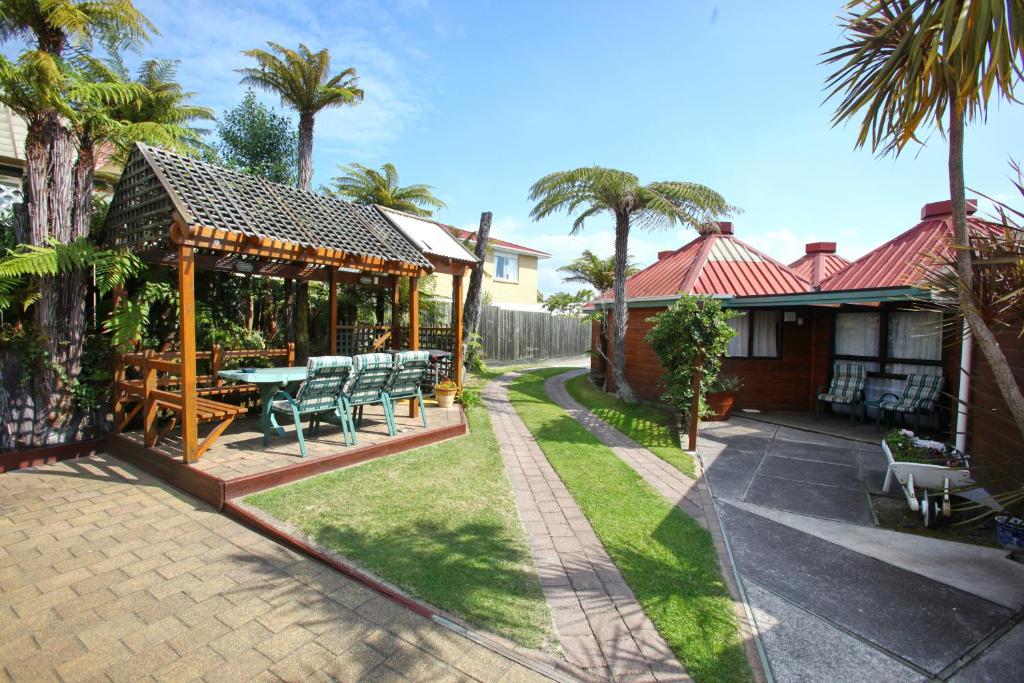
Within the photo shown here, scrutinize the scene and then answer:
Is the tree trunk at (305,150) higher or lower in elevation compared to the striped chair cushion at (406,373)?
higher

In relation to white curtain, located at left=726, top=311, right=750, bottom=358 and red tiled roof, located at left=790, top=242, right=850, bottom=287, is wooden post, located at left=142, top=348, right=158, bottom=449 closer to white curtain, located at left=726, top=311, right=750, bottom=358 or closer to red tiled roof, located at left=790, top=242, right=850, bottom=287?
white curtain, located at left=726, top=311, right=750, bottom=358

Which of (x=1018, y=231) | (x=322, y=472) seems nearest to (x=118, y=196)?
(x=322, y=472)

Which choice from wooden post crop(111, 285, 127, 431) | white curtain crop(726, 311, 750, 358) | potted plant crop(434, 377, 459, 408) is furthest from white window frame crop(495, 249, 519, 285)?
wooden post crop(111, 285, 127, 431)

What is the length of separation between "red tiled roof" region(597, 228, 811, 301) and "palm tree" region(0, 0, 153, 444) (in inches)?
431

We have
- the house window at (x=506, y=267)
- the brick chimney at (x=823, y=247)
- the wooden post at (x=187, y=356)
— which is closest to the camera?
the wooden post at (x=187, y=356)

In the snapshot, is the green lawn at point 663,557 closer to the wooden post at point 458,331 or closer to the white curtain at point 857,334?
the wooden post at point 458,331

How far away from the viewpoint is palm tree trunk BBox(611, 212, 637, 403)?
11875mm

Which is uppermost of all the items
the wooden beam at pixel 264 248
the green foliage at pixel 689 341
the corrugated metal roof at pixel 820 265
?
the corrugated metal roof at pixel 820 265

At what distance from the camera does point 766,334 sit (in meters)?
11.6

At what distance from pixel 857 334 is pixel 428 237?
30.9ft

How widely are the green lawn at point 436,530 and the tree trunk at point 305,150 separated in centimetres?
906

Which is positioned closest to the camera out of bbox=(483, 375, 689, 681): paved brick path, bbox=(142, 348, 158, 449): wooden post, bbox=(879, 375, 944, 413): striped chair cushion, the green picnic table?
bbox=(483, 375, 689, 681): paved brick path

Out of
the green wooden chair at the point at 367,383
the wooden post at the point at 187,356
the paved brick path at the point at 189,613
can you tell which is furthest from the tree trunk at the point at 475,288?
the paved brick path at the point at 189,613

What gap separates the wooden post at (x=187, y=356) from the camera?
5.34 meters
